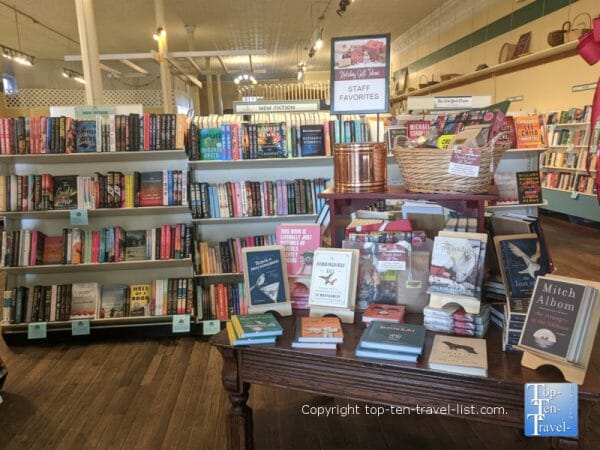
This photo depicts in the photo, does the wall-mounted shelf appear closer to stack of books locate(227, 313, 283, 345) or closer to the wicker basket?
the wicker basket

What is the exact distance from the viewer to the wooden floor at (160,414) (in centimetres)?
220

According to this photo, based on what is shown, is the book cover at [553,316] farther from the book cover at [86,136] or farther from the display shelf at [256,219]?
the book cover at [86,136]

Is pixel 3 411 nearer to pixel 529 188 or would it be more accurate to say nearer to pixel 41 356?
pixel 41 356

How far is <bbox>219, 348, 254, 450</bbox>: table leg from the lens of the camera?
57.8 inches

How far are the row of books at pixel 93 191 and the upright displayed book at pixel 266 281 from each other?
1.87 meters

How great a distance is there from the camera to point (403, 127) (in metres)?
3.70

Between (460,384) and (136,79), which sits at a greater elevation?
(136,79)

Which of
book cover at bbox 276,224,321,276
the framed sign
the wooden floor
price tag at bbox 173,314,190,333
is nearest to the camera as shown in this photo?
book cover at bbox 276,224,321,276

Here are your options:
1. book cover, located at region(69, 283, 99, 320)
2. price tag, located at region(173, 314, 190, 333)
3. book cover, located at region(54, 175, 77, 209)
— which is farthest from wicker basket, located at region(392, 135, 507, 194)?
book cover, located at region(69, 283, 99, 320)

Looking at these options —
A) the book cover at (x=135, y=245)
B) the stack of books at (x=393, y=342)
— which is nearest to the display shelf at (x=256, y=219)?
the book cover at (x=135, y=245)

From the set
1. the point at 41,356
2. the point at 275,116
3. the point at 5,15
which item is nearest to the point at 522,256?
the point at 275,116

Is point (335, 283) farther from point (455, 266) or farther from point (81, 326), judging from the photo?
point (81, 326)

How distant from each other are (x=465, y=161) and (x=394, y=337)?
0.61 metres

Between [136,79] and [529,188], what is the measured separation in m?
12.2
